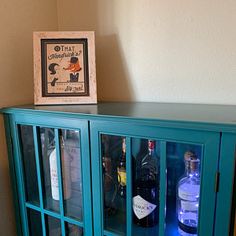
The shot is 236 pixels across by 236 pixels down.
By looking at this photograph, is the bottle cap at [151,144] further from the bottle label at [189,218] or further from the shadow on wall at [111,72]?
the shadow on wall at [111,72]

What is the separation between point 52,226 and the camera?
984mm

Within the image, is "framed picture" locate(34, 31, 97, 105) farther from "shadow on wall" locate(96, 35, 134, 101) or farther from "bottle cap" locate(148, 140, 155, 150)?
"bottle cap" locate(148, 140, 155, 150)

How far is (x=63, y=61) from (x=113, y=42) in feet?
0.78

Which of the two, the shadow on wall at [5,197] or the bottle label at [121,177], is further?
the shadow on wall at [5,197]

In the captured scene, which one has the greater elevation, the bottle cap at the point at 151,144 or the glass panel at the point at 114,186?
the bottle cap at the point at 151,144

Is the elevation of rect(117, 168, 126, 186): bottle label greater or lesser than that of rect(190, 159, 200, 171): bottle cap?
lesser

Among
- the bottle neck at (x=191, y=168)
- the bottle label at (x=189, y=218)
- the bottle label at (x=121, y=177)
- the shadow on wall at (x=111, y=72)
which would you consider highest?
the shadow on wall at (x=111, y=72)

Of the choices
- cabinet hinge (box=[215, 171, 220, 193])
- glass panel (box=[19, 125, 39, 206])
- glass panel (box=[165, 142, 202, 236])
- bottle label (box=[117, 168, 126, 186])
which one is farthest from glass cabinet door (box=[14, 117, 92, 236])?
cabinet hinge (box=[215, 171, 220, 193])

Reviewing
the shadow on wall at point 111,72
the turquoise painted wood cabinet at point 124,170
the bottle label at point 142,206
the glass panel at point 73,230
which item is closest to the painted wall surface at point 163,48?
the shadow on wall at point 111,72

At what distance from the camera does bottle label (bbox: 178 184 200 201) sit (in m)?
0.68

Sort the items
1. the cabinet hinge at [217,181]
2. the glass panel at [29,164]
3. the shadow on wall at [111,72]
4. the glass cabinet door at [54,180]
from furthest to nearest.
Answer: the shadow on wall at [111,72]
the glass panel at [29,164]
the glass cabinet door at [54,180]
the cabinet hinge at [217,181]

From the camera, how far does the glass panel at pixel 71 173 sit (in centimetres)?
86

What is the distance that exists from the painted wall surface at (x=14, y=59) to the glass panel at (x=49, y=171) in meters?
0.24

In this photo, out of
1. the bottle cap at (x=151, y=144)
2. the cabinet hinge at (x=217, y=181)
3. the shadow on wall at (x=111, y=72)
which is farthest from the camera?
the shadow on wall at (x=111, y=72)
